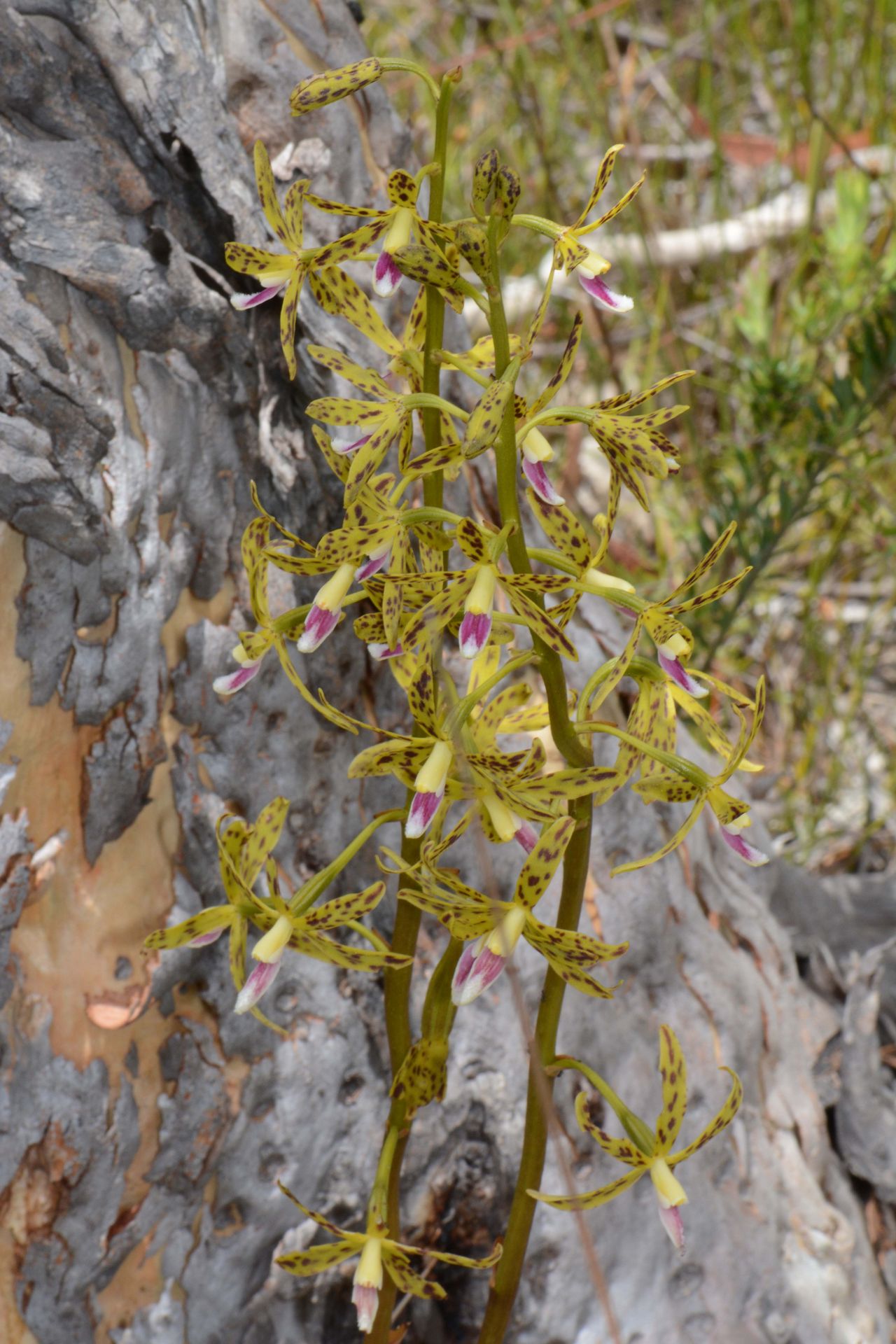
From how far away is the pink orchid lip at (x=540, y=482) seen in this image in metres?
1.01

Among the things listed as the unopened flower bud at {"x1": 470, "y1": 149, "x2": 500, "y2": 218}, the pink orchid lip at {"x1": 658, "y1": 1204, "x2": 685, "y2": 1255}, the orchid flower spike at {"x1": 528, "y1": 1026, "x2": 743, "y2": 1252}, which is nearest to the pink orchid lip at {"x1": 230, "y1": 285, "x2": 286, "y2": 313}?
the unopened flower bud at {"x1": 470, "y1": 149, "x2": 500, "y2": 218}

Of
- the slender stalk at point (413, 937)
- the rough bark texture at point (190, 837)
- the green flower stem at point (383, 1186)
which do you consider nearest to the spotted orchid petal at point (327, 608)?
the slender stalk at point (413, 937)

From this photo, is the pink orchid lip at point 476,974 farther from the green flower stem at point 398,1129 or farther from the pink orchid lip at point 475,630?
the pink orchid lip at point 475,630

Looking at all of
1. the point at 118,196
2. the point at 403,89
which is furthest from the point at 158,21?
the point at 403,89

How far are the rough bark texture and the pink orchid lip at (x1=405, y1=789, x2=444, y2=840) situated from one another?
618mm

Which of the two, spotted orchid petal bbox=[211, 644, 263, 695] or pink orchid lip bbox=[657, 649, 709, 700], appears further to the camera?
spotted orchid petal bbox=[211, 644, 263, 695]

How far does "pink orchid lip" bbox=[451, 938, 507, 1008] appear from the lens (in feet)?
3.35

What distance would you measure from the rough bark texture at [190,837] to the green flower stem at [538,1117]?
0.45 metres

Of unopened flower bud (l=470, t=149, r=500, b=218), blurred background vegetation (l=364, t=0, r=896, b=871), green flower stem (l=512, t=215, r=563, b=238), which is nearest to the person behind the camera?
unopened flower bud (l=470, t=149, r=500, b=218)

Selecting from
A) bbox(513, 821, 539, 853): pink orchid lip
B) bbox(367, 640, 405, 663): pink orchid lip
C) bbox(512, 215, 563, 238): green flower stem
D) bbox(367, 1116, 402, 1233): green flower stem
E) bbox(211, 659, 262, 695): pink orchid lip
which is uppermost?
bbox(512, 215, 563, 238): green flower stem

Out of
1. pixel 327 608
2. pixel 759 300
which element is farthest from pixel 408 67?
pixel 759 300

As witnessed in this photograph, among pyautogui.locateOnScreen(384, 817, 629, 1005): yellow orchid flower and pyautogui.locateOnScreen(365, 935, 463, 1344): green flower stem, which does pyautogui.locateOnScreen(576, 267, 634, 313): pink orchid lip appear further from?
pyautogui.locateOnScreen(365, 935, 463, 1344): green flower stem

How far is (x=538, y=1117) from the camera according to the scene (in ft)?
3.88

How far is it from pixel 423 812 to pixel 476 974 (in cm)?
18
